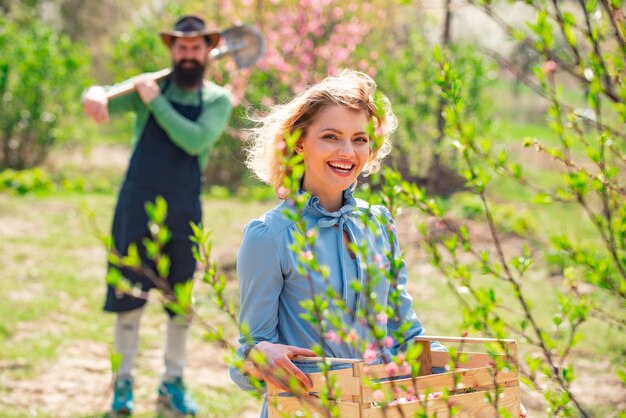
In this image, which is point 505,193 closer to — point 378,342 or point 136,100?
point 136,100

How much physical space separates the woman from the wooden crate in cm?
24

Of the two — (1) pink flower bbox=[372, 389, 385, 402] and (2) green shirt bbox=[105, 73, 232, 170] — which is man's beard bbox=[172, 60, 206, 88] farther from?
(1) pink flower bbox=[372, 389, 385, 402]

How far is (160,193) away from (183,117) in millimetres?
430

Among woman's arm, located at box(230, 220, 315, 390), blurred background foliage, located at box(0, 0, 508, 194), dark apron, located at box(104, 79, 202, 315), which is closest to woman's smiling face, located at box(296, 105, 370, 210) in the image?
woman's arm, located at box(230, 220, 315, 390)

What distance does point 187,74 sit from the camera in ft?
14.4

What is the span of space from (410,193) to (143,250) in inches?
107

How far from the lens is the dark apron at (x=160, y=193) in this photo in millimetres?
4281

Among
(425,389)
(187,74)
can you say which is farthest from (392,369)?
(187,74)

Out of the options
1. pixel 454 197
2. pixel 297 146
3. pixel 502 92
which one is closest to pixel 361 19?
pixel 454 197

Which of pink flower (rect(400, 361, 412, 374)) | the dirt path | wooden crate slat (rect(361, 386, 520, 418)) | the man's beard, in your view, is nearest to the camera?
pink flower (rect(400, 361, 412, 374))

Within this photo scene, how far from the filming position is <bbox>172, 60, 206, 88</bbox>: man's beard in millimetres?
4379

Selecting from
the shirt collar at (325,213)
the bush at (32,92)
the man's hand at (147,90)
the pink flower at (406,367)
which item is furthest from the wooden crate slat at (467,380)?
the bush at (32,92)

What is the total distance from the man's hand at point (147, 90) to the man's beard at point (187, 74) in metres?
0.21

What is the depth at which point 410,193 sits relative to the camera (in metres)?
1.91
